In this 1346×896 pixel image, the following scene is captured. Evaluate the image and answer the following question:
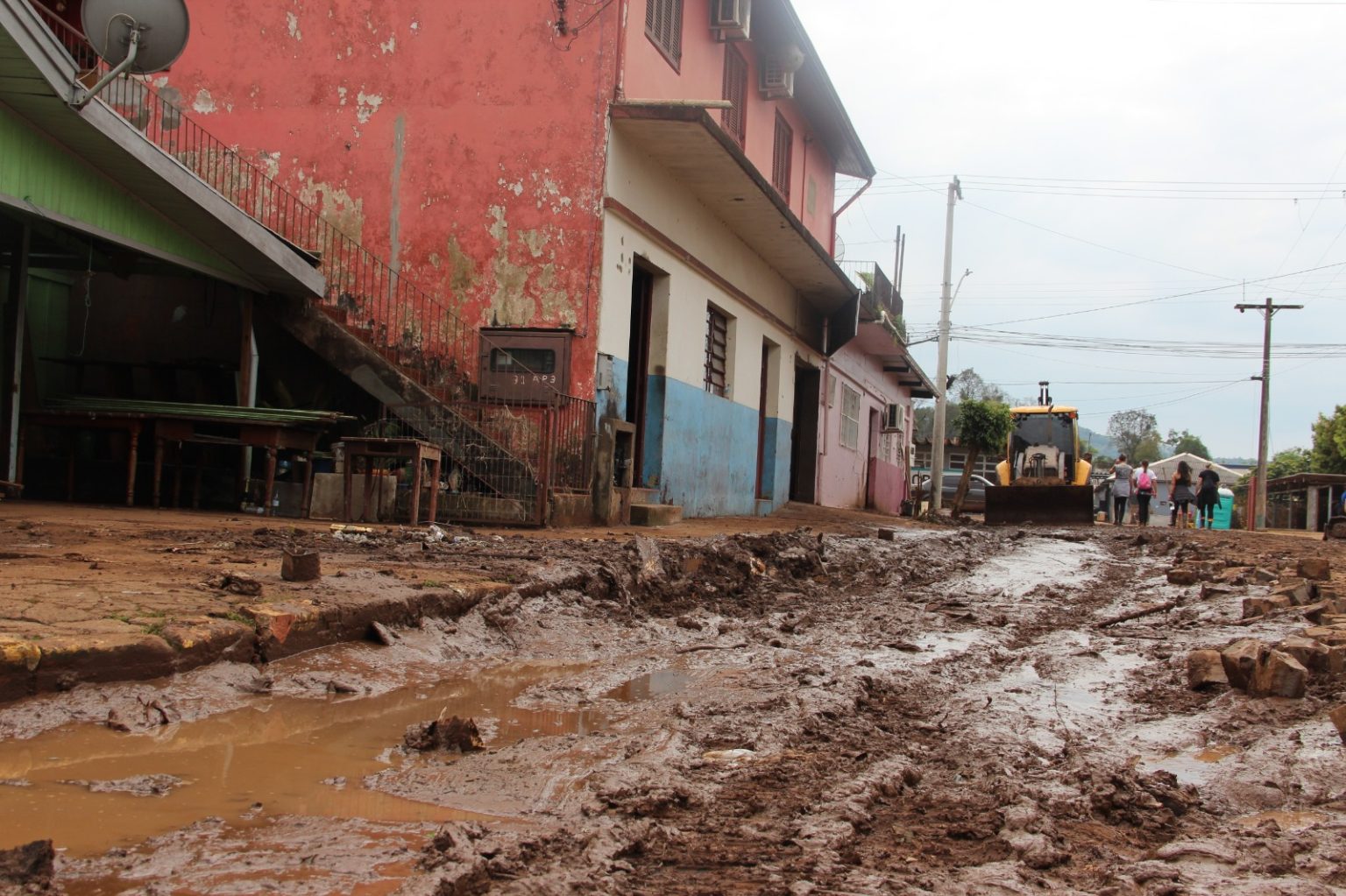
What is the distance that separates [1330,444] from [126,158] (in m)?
49.2

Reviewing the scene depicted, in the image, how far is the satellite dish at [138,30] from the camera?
9.03 m

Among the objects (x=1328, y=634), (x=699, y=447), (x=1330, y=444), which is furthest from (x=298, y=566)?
(x=1330, y=444)

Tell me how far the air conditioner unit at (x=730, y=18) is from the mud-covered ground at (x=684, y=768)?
1058cm

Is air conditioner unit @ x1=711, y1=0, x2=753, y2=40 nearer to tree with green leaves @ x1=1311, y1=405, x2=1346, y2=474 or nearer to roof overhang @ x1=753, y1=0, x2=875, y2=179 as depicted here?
roof overhang @ x1=753, y1=0, x2=875, y2=179

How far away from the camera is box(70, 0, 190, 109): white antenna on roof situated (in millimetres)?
8992

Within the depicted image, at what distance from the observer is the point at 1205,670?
16.0 ft

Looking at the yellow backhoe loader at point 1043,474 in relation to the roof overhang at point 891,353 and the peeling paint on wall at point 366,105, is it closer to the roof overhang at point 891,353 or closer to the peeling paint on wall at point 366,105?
the roof overhang at point 891,353

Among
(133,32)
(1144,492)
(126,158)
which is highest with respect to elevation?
(133,32)

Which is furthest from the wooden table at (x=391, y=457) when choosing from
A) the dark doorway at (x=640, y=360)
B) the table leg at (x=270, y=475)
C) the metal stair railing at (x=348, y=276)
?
the dark doorway at (x=640, y=360)

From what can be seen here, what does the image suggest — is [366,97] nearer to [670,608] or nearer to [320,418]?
[320,418]

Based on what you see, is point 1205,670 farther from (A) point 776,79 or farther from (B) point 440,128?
(A) point 776,79

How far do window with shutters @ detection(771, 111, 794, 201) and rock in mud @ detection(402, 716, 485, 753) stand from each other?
16.0 metres

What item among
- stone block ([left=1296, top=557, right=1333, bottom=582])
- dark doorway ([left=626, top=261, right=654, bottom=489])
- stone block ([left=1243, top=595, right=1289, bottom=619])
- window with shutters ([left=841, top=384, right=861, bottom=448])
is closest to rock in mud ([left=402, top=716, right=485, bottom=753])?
stone block ([left=1243, top=595, right=1289, bottom=619])

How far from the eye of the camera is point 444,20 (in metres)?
12.7
